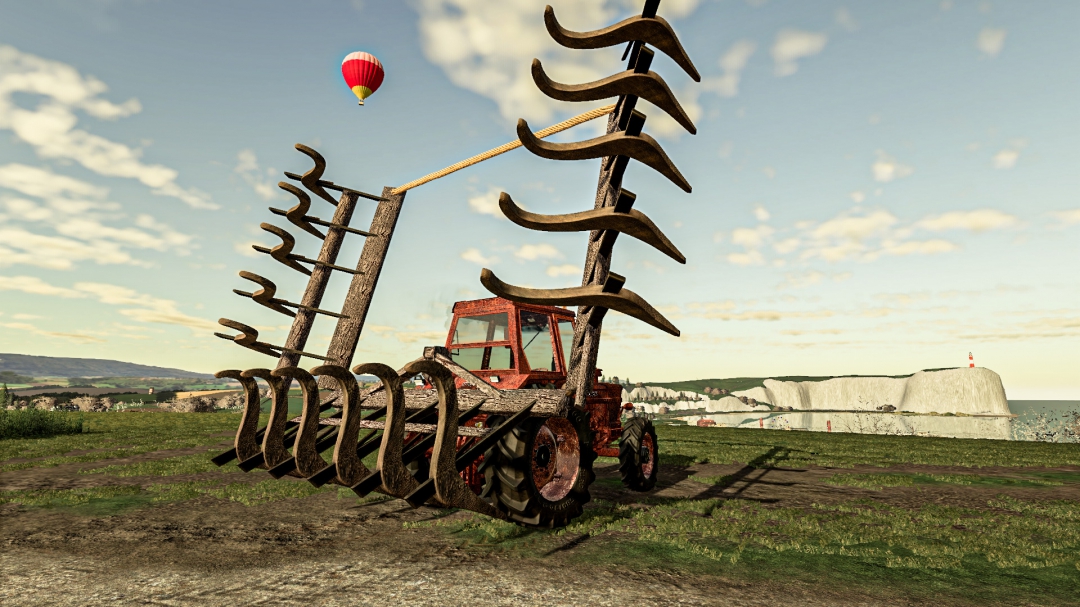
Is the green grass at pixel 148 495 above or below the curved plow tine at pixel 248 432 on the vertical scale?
below

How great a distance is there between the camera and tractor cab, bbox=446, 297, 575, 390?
Result: 720 cm

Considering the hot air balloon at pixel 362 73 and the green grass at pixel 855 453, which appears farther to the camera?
the green grass at pixel 855 453

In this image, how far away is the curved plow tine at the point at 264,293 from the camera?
6496 mm

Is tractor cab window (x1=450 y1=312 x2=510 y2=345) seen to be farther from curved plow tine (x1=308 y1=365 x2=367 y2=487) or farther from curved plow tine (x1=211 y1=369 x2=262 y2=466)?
curved plow tine (x1=308 y1=365 x2=367 y2=487)

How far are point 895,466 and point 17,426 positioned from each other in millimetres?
22508

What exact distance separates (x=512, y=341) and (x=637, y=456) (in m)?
2.36

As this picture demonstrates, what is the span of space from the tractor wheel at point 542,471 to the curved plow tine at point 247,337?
3.44m

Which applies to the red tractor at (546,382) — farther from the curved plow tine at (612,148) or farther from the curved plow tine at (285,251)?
the curved plow tine at (612,148)

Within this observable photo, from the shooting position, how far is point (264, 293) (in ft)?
21.9

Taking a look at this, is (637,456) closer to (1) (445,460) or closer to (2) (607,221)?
(1) (445,460)

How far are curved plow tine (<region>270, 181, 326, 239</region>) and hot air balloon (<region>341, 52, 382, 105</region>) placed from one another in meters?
1.53

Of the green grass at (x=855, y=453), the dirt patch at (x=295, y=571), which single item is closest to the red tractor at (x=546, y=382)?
the dirt patch at (x=295, y=571)

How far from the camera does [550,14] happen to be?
5.03 m

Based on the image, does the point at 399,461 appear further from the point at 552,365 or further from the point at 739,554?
the point at 552,365
